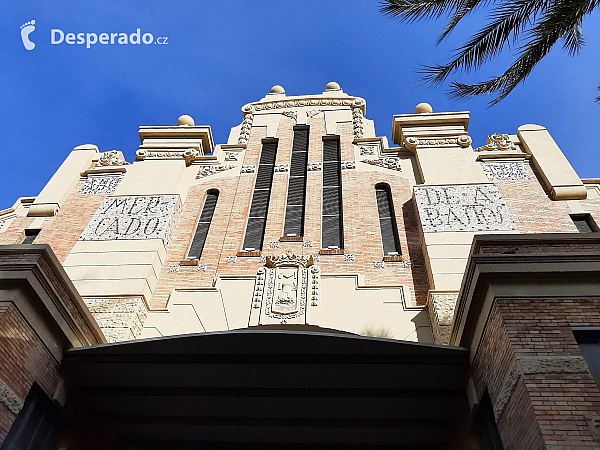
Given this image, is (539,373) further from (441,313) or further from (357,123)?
(357,123)

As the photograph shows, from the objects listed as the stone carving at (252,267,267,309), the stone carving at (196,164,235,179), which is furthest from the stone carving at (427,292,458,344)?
the stone carving at (196,164,235,179)

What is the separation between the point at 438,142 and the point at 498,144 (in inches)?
61.8

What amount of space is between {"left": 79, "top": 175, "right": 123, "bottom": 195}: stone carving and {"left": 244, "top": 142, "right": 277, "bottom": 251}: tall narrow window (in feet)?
11.3

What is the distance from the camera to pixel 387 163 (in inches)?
514

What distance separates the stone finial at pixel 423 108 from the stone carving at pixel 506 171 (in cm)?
279

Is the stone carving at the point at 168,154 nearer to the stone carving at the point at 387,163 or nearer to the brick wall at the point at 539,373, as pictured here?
the stone carving at the point at 387,163

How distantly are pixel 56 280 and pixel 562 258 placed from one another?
6.23 meters

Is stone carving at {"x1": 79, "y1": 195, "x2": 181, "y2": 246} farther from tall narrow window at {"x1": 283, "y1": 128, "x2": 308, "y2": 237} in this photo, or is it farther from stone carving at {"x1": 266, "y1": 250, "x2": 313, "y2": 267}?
tall narrow window at {"x1": 283, "y1": 128, "x2": 308, "y2": 237}

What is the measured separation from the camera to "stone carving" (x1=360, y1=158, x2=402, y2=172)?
12914 mm

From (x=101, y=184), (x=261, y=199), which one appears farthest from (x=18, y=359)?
(x=101, y=184)

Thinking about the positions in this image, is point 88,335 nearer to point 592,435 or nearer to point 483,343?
A: point 483,343

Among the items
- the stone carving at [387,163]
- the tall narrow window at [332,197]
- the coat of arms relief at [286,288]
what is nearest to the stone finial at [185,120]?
the tall narrow window at [332,197]

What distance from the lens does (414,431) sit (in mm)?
7711

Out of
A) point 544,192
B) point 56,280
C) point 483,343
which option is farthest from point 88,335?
point 544,192
